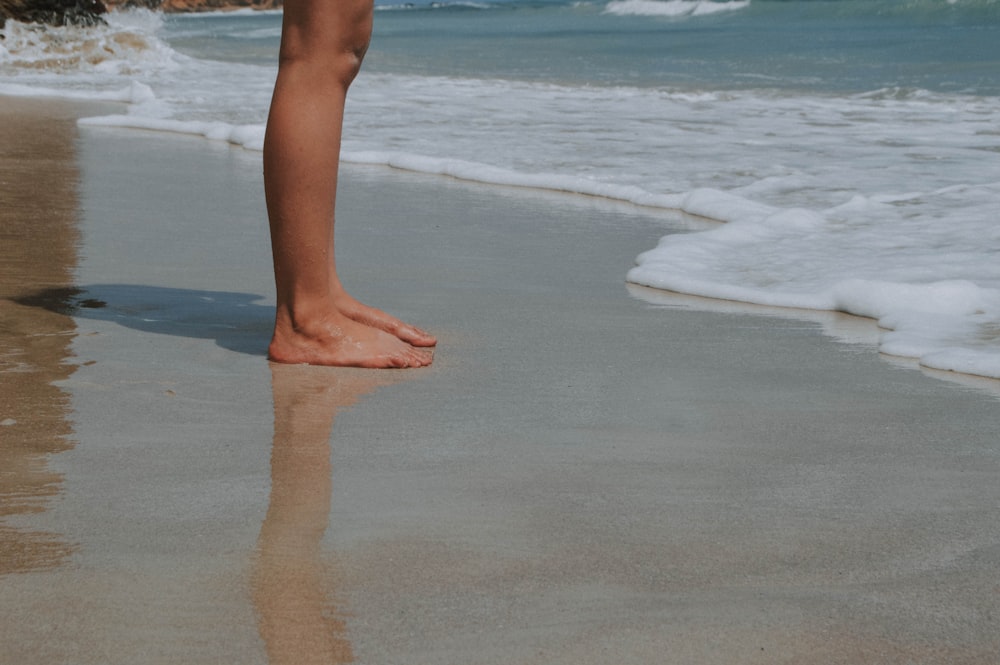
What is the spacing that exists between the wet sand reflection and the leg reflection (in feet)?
0.82

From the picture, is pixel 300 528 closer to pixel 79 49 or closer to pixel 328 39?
pixel 328 39

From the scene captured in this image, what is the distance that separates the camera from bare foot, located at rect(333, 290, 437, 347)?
2.59 meters

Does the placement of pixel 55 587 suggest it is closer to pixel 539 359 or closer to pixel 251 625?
pixel 251 625

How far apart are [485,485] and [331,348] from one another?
0.77 m

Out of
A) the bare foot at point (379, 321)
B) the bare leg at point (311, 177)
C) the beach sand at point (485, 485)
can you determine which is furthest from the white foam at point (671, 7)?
the bare leg at point (311, 177)

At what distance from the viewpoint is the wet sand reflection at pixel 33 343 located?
1508 millimetres

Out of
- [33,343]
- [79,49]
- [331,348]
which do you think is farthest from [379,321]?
[79,49]

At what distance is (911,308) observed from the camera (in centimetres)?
317

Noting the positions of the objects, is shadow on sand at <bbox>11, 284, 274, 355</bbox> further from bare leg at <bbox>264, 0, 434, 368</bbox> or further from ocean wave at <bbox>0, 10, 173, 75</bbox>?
ocean wave at <bbox>0, 10, 173, 75</bbox>

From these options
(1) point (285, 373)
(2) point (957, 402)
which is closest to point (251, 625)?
(1) point (285, 373)

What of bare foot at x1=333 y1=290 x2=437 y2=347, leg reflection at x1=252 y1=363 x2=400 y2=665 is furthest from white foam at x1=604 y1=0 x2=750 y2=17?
leg reflection at x1=252 y1=363 x2=400 y2=665

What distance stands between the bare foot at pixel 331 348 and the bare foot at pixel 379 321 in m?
0.13

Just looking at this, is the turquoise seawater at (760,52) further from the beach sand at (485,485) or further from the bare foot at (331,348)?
the bare foot at (331,348)

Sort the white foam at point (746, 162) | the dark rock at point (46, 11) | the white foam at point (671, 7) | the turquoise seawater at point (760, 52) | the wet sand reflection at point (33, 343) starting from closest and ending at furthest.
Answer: the wet sand reflection at point (33, 343) → the white foam at point (746, 162) → the turquoise seawater at point (760, 52) → the dark rock at point (46, 11) → the white foam at point (671, 7)
